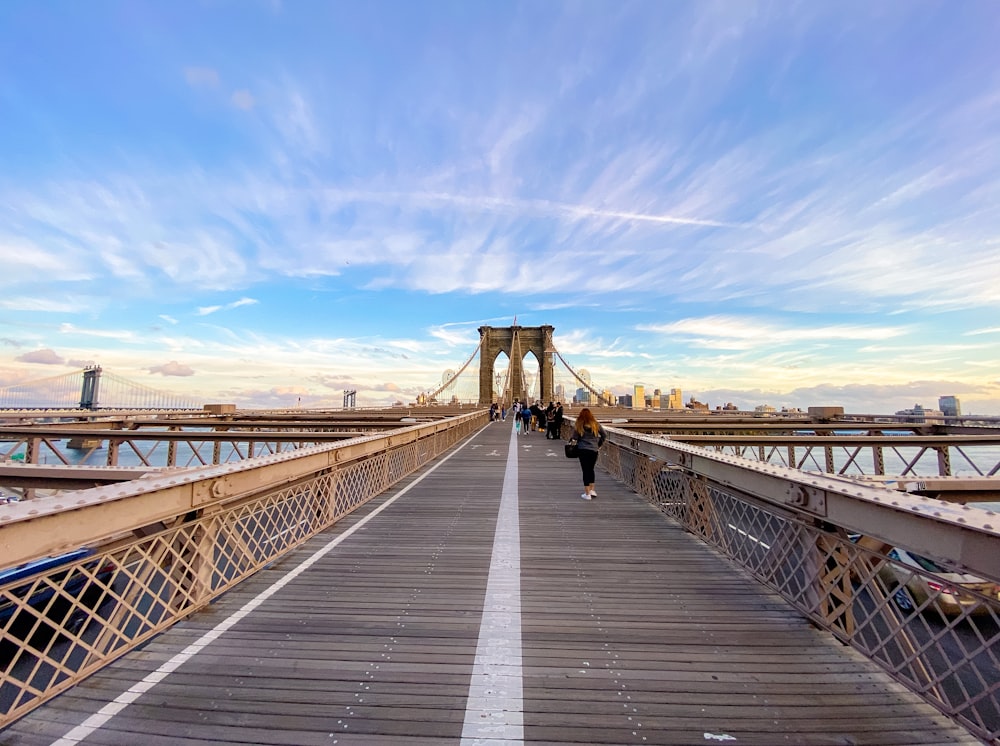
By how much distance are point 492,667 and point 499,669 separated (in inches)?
2.0

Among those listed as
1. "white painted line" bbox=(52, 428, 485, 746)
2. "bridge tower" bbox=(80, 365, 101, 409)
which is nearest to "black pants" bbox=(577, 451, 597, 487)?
"white painted line" bbox=(52, 428, 485, 746)

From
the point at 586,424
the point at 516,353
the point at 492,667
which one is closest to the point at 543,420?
the point at 586,424

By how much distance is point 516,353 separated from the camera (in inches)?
2896

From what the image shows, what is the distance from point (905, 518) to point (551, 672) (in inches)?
88.8

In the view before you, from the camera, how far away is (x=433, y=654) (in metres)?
3.33

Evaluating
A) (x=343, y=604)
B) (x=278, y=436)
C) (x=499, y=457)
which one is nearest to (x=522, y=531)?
(x=343, y=604)

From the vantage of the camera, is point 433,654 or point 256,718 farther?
point 433,654

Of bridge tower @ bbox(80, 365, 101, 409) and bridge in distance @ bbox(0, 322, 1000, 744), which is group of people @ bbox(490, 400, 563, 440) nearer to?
bridge in distance @ bbox(0, 322, 1000, 744)

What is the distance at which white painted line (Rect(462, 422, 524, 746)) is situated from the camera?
2.58m

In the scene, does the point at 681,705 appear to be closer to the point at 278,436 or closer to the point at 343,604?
the point at 343,604

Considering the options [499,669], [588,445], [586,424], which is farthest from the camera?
[586,424]

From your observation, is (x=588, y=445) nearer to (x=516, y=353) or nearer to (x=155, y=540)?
(x=155, y=540)

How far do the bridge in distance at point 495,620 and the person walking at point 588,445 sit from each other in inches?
90.4

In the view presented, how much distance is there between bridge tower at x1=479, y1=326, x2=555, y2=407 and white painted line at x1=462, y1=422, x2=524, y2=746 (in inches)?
2553
